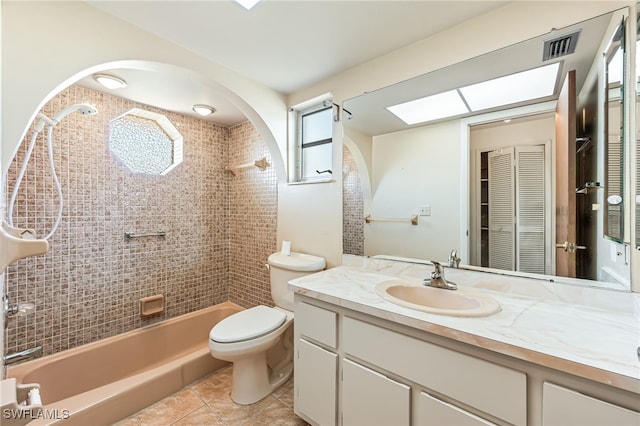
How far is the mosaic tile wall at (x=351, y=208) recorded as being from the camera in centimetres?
181

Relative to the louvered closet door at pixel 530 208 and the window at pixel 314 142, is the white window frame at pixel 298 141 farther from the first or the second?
the louvered closet door at pixel 530 208

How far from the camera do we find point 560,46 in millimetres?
1146

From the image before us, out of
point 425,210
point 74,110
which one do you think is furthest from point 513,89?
point 74,110

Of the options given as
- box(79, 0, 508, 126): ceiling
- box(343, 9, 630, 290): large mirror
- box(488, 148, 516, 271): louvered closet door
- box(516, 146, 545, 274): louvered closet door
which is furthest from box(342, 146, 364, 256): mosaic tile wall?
box(516, 146, 545, 274): louvered closet door

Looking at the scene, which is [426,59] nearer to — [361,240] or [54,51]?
[361,240]

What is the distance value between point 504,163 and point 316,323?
49.1 inches

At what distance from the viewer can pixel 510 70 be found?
4.14ft

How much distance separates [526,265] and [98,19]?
8.02ft

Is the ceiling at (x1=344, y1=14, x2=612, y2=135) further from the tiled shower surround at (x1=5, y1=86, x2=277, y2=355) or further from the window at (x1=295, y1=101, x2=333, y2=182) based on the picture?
the tiled shower surround at (x1=5, y1=86, x2=277, y2=355)

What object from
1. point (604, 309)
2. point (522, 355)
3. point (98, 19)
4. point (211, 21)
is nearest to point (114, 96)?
point (98, 19)

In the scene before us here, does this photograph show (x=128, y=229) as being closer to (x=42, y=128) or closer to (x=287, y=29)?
(x=42, y=128)

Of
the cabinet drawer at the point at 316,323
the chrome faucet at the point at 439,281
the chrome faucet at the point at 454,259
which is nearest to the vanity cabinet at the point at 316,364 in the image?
the cabinet drawer at the point at 316,323

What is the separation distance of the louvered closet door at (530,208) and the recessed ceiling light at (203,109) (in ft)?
7.62

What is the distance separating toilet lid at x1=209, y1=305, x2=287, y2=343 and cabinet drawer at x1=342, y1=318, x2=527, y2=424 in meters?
0.72
